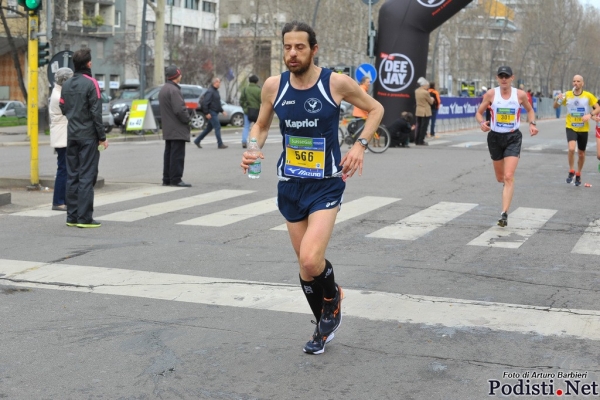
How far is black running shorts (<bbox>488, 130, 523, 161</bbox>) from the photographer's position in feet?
36.8

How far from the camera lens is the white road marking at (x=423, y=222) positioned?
10344mm

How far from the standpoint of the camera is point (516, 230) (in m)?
10.8

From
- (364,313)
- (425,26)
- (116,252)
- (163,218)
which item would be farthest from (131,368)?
(425,26)

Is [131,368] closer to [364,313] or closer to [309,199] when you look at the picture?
[309,199]

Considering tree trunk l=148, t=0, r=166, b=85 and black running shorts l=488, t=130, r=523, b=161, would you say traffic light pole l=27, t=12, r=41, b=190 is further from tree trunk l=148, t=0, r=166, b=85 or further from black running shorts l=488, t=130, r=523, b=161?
tree trunk l=148, t=0, r=166, b=85

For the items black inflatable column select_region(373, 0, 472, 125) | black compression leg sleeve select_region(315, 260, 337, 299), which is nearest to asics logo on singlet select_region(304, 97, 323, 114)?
black compression leg sleeve select_region(315, 260, 337, 299)

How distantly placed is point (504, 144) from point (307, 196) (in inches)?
242

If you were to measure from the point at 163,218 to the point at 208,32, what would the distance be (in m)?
83.2

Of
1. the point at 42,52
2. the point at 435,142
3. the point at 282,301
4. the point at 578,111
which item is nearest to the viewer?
the point at 282,301

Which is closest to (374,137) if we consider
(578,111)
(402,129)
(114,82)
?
(402,129)

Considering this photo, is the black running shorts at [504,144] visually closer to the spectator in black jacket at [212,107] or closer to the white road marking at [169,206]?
the white road marking at [169,206]

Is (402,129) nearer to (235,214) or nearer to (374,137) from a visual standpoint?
(374,137)

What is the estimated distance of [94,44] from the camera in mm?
74062

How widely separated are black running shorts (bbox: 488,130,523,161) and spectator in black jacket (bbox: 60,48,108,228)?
4363mm
